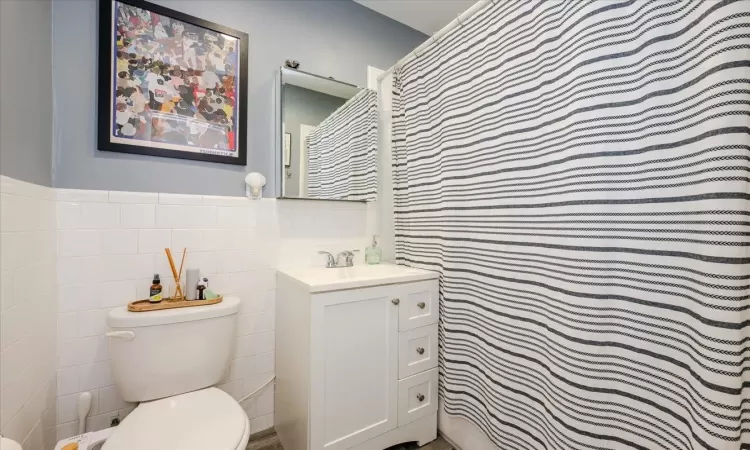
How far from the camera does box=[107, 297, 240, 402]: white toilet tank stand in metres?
1.03

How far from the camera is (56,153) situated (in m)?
1.11

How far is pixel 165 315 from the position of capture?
1067 millimetres

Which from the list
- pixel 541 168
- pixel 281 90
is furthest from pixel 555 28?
pixel 281 90

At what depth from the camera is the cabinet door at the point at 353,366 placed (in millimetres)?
1143

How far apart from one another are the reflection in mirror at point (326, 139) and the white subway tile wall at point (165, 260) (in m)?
0.13

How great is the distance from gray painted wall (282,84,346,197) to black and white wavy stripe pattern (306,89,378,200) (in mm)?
61

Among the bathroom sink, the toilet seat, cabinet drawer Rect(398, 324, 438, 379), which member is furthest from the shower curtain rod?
the toilet seat

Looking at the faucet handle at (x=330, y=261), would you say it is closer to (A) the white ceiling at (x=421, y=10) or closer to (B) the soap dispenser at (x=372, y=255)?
(B) the soap dispenser at (x=372, y=255)

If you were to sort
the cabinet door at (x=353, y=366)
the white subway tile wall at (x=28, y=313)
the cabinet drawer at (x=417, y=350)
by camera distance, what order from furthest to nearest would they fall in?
the cabinet drawer at (x=417, y=350), the cabinet door at (x=353, y=366), the white subway tile wall at (x=28, y=313)

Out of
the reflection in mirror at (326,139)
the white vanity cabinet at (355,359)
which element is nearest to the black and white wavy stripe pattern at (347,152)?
the reflection in mirror at (326,139)

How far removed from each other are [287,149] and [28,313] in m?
1.10

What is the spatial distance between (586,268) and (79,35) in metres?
2.04

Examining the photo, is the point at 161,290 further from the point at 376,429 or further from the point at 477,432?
the point at 477,432

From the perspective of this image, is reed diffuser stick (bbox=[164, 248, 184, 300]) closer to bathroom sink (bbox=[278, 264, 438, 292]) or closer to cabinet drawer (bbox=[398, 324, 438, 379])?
bathroom sink (bbox=[278, 264, 438, 292])
